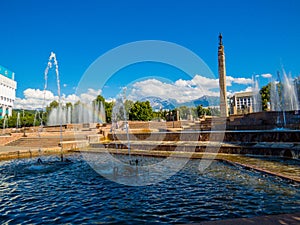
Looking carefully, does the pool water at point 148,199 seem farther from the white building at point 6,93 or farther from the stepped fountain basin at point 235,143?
the white building at point 6,93

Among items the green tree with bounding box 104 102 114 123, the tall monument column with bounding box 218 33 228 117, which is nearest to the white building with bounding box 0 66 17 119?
the green tree with bounding box 104 102 114 123

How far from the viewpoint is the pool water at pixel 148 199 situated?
452cm

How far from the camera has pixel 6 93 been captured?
7494 centimetres

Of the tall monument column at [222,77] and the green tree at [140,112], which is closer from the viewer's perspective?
the tall monument column at [222,77]

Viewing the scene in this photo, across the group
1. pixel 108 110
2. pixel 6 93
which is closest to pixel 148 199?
pixel 108 110

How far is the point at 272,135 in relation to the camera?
13.4 meters

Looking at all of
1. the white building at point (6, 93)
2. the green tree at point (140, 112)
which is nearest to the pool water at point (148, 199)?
the green tree at point (140, 112)

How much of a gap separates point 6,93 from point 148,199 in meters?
82.9

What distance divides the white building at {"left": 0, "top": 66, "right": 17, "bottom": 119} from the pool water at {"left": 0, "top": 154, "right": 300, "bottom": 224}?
73.2 meters

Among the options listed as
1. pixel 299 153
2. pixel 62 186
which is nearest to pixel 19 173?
pixel 62 186

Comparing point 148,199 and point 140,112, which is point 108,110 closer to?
point 140,112

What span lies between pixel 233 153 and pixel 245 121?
10544 millimetres

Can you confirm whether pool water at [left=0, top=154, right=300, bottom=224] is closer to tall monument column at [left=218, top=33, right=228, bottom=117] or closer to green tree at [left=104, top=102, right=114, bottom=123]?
tall monument column at [left=218, top=33, right=228, bottom=117]

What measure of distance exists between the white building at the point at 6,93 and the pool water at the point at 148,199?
73177mm
